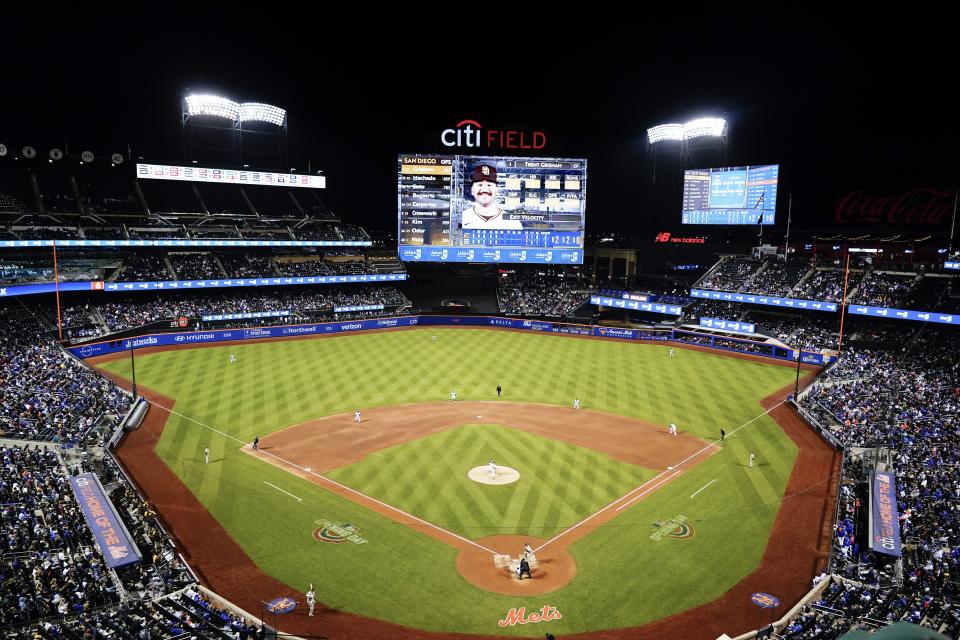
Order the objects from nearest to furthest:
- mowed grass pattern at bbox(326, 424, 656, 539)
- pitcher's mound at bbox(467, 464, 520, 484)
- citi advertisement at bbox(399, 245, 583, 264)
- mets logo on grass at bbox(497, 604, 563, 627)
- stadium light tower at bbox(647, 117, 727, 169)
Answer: mets logo on grass at bbox(497, 604, 563, 627)
mowed grass pattern at bbox(326, 424, 656, 539)
pitcher's mound at bbox(467, 464, 520, 484)
citi advertisement at bbox(399, 245, 583, 264)
stadium light tower at bbox(647, 117, 727, 169)

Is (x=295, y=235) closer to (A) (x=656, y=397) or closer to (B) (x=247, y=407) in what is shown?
(B) (x=247, y=407)

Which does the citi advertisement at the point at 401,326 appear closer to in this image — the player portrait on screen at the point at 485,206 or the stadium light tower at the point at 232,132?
the player portrait on screen at the point at 485,206

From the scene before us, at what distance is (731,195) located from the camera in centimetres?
6538

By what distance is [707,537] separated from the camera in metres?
24.7

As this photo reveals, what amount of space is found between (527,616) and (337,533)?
8.56 meters

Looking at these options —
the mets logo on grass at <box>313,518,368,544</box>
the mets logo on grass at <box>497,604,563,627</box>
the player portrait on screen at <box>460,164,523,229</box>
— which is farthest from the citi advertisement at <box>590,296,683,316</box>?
the mets logo on grass at <box>497,604,563,627</box>

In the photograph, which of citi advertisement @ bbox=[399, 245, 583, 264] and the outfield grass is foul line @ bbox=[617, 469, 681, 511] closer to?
the outfield grass

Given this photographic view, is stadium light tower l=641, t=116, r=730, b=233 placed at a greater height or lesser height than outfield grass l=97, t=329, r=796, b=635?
greater

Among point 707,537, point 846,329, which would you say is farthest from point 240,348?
point 846,329

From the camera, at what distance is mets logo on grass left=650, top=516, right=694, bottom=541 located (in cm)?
2480

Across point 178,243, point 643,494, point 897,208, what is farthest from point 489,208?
point 643,494

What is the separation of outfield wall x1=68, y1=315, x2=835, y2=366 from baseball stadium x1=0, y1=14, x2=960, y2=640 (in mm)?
310

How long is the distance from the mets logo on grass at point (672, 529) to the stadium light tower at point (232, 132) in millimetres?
62318

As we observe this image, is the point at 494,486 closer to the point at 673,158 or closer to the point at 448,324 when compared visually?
the point at 448,324
